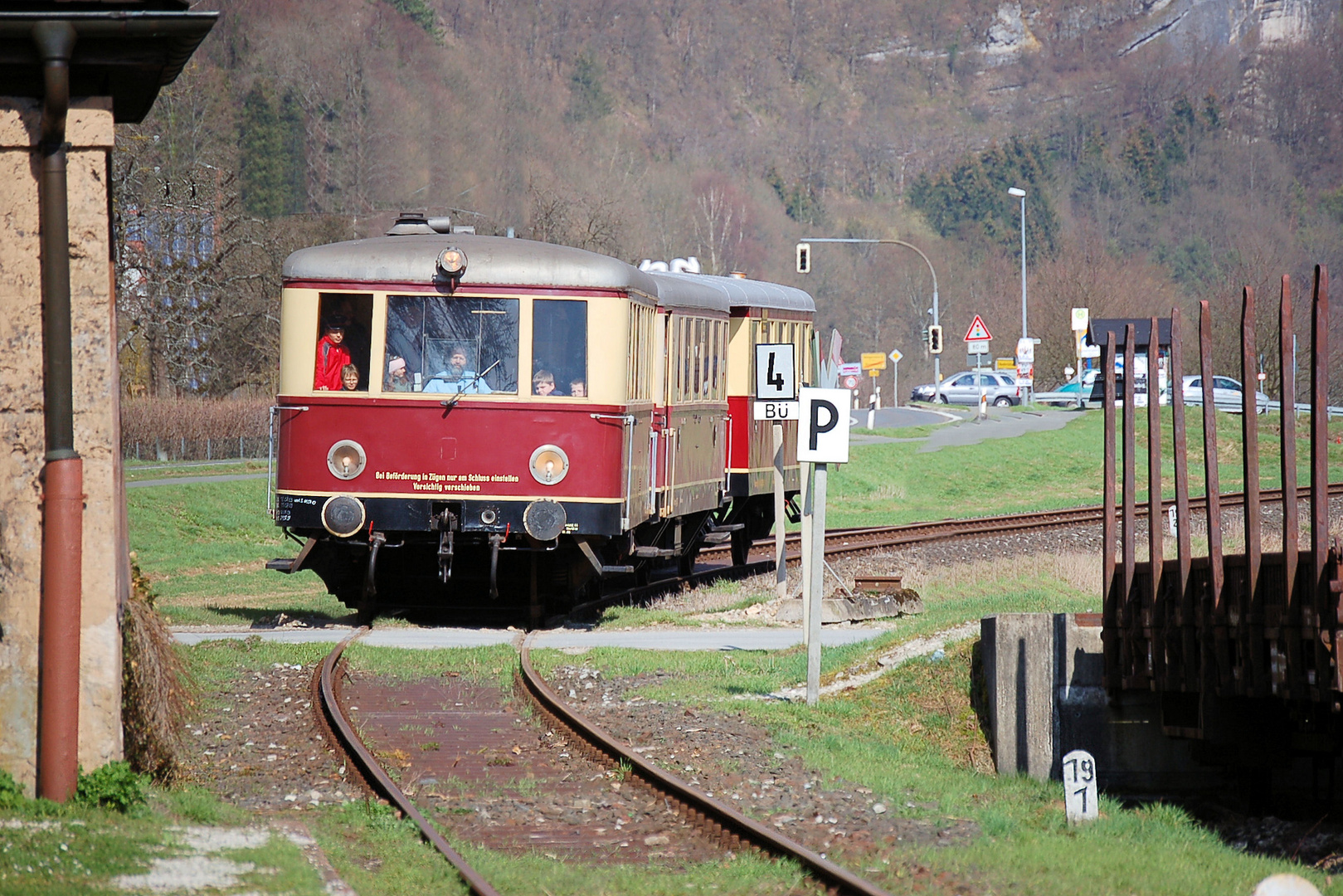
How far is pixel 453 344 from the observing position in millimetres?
15047

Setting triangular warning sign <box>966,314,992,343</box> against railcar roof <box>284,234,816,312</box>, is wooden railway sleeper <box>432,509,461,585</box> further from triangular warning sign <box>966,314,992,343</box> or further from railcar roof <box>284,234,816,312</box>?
triangular warning sign <box>966,314,992,343</box>

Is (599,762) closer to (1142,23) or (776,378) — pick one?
(776,378)

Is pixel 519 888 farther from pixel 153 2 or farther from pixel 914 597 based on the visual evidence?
pixel 914 597

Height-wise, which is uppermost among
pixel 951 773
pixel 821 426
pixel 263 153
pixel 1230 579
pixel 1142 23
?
pixel 1142 23

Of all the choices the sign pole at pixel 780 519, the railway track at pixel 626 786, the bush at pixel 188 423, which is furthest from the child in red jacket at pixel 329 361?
the bush at pixel 188 423

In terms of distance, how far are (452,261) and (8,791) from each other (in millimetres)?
7925

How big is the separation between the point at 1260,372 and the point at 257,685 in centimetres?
4970

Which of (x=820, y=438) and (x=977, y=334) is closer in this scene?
(x=820, y=438)

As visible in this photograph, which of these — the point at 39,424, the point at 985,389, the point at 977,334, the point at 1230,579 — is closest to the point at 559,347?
the point at 1230,579

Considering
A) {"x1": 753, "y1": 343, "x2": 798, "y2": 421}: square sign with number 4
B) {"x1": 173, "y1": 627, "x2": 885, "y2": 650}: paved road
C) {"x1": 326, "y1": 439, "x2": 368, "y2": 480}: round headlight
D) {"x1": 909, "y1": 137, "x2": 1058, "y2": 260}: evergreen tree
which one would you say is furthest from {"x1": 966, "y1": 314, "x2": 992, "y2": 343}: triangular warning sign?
{"x1": 909, "y1": 137, "x2": 1058, "y2": 260}: evergreen tree

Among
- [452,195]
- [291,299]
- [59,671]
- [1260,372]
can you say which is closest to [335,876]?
[59,671]

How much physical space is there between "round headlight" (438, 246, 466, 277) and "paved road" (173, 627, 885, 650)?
3.24 meters

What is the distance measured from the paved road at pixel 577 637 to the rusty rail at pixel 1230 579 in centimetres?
435

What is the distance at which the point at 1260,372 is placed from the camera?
56531mm
